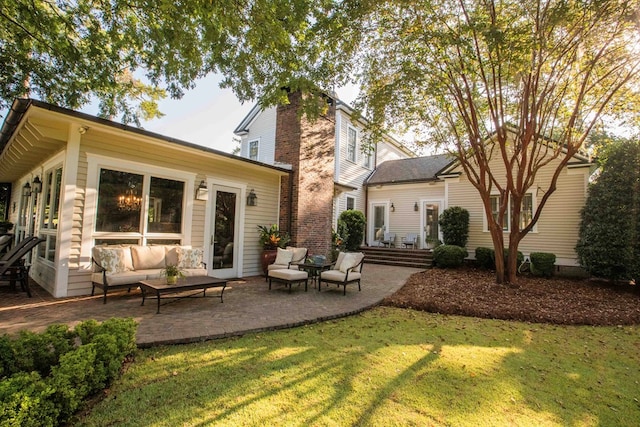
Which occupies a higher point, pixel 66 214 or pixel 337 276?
pixel 66 214

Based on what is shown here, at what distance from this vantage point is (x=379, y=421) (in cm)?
253

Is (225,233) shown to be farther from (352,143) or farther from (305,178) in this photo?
(352,143)

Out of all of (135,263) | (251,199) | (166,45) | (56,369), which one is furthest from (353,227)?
(56,369)

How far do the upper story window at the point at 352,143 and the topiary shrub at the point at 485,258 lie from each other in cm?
749

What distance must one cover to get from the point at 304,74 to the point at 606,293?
959 centimetres

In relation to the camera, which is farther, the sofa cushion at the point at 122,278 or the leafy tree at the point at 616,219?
the leafy tree at the point at 616,219

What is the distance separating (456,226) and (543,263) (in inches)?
122

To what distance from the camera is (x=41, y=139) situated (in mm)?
5941

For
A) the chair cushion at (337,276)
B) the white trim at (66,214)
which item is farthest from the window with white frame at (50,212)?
the chair cushion at (337,276)

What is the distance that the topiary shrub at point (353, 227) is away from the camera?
1398 cm

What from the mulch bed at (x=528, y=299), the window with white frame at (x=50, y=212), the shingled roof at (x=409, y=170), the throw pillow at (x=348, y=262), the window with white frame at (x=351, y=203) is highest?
the shingled roof at (x=409, y=170)

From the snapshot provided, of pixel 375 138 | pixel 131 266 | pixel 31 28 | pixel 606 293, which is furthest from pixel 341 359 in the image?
pixel 31 28

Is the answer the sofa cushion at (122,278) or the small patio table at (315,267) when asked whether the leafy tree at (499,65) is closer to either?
the small patio table at (315,267)

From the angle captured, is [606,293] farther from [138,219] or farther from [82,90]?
[82,90]
